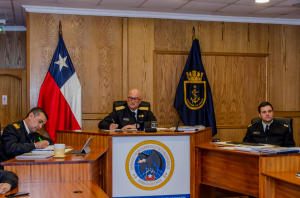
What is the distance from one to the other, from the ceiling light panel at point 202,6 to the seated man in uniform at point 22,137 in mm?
2816

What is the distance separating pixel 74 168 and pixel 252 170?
165 cm

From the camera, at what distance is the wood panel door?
6.49 m

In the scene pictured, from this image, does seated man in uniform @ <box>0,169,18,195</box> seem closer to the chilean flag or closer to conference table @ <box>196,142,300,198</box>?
conference table @ <box>196,142,300,198</box>

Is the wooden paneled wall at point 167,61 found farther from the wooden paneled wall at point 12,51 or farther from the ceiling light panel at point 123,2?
the wooden paneled wall at point 12,51

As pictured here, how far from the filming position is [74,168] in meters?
2.60

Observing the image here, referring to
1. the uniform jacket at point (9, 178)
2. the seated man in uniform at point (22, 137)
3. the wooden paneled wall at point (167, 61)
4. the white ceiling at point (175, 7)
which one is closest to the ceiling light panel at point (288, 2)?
the white ceiling at point (175, 7)

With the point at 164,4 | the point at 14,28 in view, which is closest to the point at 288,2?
the point at 164,4

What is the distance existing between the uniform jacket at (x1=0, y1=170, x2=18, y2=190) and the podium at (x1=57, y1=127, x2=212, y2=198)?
1.35m

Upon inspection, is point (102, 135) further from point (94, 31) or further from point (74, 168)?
point (94, 31)

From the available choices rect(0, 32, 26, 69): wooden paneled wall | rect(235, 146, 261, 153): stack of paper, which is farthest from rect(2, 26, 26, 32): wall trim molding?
rect(235, 146, 261, 153): stack of paper

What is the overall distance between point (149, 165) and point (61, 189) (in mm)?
1568

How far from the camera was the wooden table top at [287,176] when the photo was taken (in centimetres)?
257

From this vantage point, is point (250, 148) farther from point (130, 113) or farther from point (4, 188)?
point (4, 188)

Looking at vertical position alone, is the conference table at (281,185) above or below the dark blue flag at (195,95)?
below
